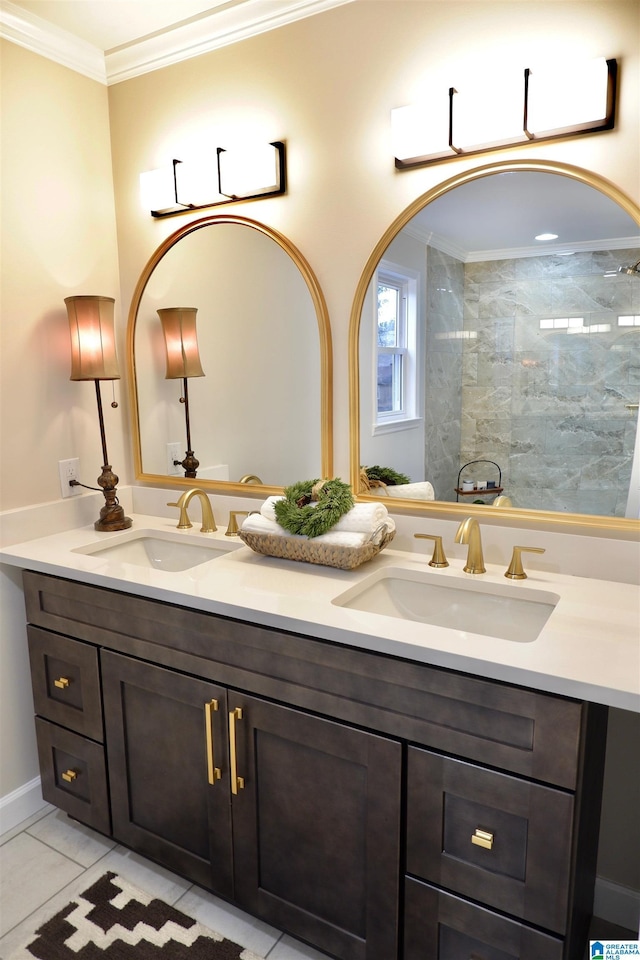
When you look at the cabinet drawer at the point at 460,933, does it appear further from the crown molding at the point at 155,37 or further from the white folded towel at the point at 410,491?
the crown molding at the point at 155,37

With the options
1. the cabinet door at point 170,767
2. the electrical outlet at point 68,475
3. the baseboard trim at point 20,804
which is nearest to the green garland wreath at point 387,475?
the cabinet door at point 170,767

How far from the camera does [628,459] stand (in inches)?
56.4

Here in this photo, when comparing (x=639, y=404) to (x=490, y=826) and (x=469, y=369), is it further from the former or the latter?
(x=490, y=826)

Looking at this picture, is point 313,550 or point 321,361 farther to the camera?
point 321,361

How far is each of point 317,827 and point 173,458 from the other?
1.28 metres

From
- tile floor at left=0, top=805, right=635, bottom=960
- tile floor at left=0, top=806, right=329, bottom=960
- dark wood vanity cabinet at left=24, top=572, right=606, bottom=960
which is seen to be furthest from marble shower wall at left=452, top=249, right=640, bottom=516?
tile floor at left=0, top=806, right=329, bottom=960

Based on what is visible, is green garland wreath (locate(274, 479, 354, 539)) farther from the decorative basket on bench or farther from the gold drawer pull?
the gold drawer pull

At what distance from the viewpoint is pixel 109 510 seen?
2.07 m

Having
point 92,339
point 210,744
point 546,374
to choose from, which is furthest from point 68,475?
point 546,374

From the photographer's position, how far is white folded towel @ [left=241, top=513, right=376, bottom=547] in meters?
1.55

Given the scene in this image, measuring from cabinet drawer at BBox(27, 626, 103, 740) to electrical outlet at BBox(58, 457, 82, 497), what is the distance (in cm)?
47

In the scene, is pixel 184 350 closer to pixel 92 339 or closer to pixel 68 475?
pixel 92 339

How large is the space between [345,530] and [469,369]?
52cm

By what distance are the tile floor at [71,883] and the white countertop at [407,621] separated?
0.85 metres
